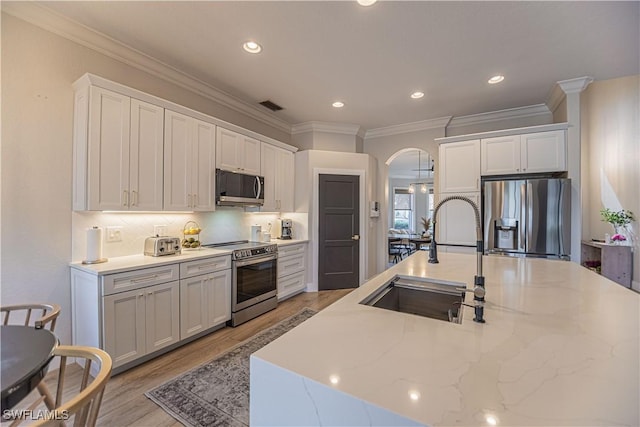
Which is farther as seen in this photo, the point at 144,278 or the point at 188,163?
the point at 188,163

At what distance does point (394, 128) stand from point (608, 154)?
297 centimetres

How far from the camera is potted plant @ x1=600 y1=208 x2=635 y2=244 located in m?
3.19

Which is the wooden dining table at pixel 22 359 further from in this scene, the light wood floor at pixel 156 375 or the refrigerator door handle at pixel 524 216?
the refrigerator door handle at pixel 524 216

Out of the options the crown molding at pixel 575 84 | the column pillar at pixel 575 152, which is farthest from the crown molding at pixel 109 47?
the column pillar at pixel 575 152

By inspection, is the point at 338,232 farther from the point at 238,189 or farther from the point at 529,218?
the point at 529,218

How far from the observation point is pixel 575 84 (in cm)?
328

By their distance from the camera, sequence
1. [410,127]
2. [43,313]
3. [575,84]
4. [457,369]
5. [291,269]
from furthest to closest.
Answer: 1. [410,127]
2. [291,269]
3. [575,84]
4. [43,313]
5. [457,369]

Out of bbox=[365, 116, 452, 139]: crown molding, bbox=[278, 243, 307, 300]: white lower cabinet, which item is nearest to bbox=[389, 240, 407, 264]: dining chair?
bbox=[365, 116, 452, 139]: crown molding

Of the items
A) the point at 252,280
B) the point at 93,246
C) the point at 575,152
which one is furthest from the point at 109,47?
the point at 575,152

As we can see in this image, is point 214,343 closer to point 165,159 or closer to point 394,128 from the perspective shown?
point 165,159

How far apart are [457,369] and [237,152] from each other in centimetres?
338

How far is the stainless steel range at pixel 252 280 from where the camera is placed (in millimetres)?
3129

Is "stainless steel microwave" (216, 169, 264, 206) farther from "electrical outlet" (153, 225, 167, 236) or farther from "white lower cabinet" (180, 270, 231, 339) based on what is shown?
"white lower cabinet" (180, 270, 231, 339)

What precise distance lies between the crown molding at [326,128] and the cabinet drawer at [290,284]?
8.56 ft
